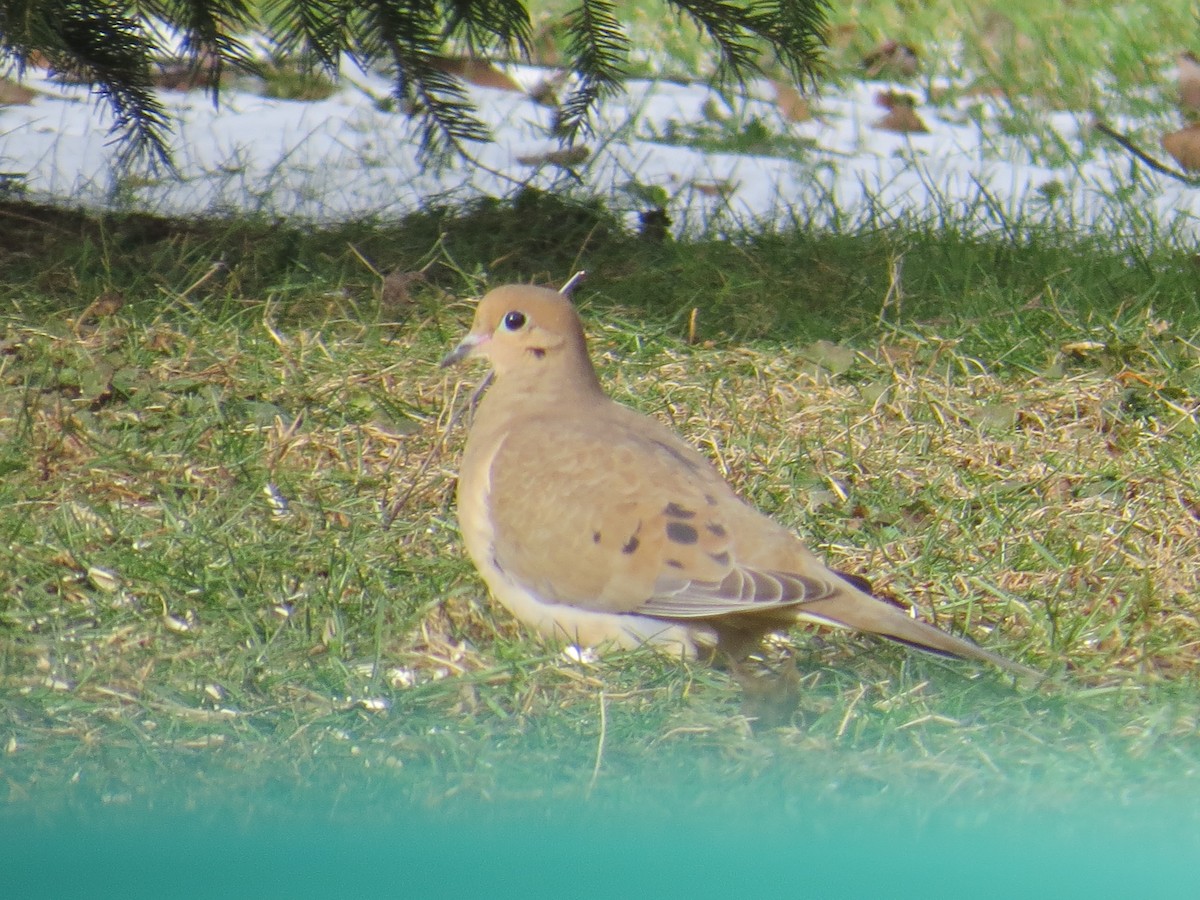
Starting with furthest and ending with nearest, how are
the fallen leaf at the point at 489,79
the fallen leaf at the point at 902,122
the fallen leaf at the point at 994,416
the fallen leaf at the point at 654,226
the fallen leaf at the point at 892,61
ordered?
the fallen leaf at the point at 892,61
the fallen leaf at the point at 489,79
the fallen leaf at the point at 902,122
the fallen leaf at the point at 654,226
the fallen leaf at the point at 994,416

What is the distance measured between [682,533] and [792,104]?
3.90 m

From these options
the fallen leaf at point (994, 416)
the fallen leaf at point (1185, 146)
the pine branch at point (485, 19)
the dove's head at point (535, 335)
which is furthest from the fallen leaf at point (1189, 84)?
the dove's head at point (535, 335)

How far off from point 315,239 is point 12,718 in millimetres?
2346

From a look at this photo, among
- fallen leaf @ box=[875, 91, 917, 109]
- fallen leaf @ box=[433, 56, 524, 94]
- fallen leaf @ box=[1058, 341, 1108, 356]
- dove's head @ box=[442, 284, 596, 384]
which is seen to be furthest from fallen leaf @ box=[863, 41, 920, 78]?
dove's head @ box=[442, 284, 596, 384]

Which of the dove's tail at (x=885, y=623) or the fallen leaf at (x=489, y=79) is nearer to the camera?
the dove's tail at (x=885, y=623)

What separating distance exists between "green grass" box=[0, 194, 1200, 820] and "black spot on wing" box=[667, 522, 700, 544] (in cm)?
24

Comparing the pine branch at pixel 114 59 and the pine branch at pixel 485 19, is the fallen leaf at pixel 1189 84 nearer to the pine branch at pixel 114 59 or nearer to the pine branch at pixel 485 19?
the pine branch at pixel 485 19

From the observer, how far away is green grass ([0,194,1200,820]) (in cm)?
271

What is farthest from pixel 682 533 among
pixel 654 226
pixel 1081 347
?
pixel 654 226

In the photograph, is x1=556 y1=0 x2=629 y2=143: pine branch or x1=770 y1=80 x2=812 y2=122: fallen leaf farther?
x1=770 y1=80 x2=812 y2=122: fallen leaf

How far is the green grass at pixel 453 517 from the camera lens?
271 cm

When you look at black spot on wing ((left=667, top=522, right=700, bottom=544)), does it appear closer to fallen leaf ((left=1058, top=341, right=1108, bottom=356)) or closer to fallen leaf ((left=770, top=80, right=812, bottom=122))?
fallen leaf ((left=1058, top=341, right=1108, bottom=356))

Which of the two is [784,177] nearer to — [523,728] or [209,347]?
[209,347]

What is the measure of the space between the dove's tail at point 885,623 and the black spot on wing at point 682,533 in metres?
0.22
